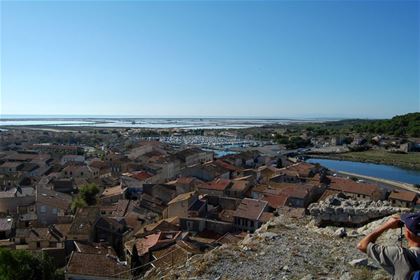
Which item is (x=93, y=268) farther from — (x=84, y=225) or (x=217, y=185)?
(x=217, y=185)

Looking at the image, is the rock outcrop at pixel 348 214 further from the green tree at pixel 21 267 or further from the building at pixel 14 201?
the building at pixel 14 201

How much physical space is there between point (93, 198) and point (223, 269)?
23768 millimetres

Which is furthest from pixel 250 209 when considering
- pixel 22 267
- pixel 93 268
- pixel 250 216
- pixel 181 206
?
pixel 22 267

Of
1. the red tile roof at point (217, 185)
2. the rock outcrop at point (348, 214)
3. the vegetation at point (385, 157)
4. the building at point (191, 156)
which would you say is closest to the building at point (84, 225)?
the red tile roof at point (217, 185)

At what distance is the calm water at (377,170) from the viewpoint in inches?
2149

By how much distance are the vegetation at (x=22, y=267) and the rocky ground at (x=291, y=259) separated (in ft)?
22.4

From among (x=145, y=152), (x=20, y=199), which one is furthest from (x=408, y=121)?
(x=20, y=199)

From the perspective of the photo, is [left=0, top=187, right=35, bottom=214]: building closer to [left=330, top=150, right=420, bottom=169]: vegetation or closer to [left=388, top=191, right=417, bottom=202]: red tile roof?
[left=388, top=191, right=417, bottom=202]: red tile roof

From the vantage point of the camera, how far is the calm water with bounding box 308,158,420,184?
179ft

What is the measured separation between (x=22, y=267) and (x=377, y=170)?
5957cm

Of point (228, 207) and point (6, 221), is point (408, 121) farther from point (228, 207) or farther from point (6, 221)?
point (6, 221)

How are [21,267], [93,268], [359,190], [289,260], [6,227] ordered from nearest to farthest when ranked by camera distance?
[289,260] → [21,267] → [93,268] → [6,227] → [359,190]

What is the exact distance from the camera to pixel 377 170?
2431 inches

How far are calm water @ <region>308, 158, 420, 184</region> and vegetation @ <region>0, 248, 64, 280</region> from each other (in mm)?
49688
